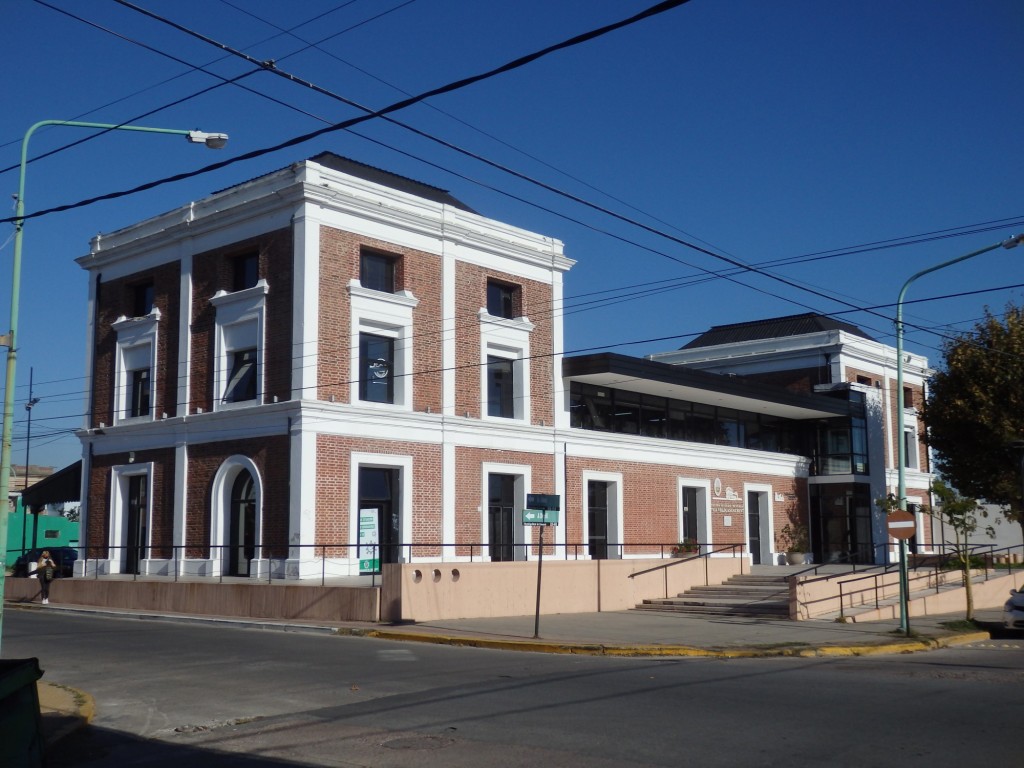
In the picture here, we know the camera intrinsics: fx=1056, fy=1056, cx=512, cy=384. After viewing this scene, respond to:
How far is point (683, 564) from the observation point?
3145 cm

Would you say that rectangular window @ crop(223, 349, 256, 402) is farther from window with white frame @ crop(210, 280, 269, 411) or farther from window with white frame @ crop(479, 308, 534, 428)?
window with white frame @ crop(479, 308, 534, 428)

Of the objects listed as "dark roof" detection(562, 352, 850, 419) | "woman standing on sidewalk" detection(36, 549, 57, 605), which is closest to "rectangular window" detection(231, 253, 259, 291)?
"woman standing on sidewalk" detection(36, 549, 57, 605)

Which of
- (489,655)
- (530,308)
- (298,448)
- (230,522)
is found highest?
(530,308)

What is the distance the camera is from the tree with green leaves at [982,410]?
37750 mm

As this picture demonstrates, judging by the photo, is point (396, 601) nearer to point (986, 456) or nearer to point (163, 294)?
point (163, 294)

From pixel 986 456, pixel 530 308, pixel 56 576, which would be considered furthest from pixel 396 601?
pixel 986 456

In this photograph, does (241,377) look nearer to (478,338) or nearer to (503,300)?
(478,338)

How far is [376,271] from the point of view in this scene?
31703 millimetres

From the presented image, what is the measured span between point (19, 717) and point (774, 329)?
157 ft

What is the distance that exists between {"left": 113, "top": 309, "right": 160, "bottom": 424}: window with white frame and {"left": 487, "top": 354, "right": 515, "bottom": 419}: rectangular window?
10976 millimetres

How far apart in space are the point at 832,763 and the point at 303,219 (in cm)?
2329

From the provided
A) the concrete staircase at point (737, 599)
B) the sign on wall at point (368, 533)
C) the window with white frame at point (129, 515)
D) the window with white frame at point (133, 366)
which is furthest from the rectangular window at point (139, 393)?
the concrete staircase at point (737, 599)

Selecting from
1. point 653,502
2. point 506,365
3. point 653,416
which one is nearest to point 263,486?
point 506,365

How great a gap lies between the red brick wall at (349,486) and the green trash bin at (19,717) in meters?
19.8
